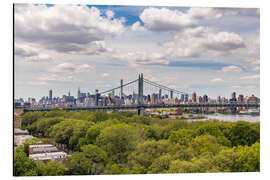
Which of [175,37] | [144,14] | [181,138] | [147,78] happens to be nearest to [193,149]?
[181,138]

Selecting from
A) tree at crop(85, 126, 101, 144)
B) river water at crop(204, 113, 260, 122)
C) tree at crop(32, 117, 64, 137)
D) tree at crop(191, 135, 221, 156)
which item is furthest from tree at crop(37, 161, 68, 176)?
river water at crop(204, 113, 260, 122)

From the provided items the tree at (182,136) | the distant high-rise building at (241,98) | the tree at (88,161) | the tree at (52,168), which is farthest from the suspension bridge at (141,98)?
the tree at (52,168)

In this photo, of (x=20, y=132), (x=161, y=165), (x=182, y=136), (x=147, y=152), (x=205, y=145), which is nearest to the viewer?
(x=161, y=165)

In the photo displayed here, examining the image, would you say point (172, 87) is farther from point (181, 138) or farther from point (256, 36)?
point (256, 36)

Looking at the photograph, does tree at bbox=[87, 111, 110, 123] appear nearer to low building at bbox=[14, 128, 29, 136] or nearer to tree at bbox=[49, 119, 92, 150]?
tree at bbox=[49, 119, 92, 150]

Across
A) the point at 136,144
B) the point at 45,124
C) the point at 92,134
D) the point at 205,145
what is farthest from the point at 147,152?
the point at 45,124

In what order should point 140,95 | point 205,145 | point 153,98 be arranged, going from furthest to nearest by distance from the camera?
point 140,95
point 153,98
point 205,145

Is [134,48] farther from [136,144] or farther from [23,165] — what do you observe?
[23,165]
